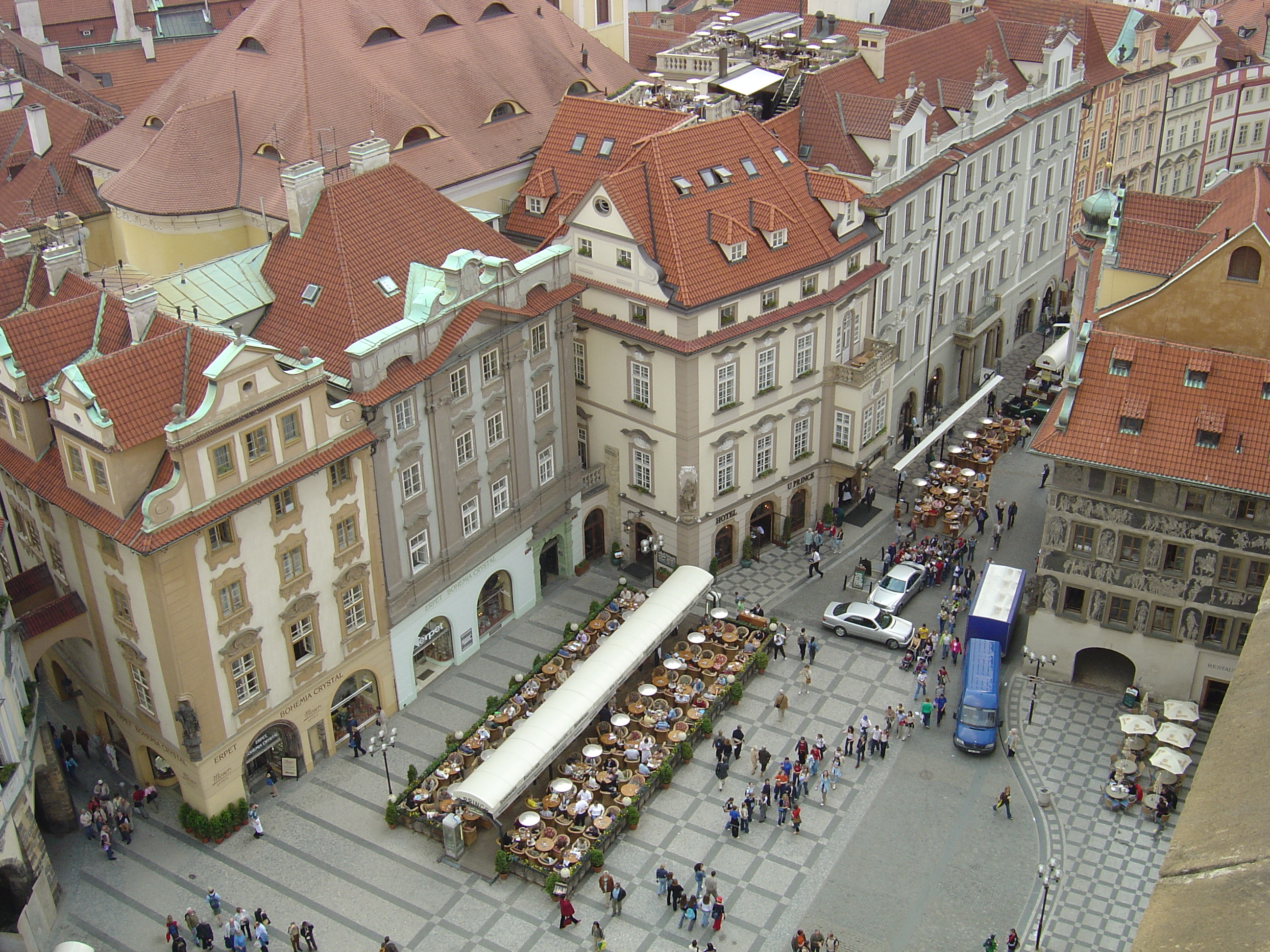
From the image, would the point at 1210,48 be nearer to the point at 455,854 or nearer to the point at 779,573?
the point at 779,573

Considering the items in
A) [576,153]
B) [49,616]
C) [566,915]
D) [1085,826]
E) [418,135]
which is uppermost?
[418,135]

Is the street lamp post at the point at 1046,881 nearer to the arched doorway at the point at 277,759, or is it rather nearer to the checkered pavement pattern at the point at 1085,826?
the checkered pavement pattern at the point at 1085,826

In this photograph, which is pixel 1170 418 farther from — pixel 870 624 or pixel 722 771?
pixel 722 771

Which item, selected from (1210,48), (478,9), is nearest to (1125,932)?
(478,9)

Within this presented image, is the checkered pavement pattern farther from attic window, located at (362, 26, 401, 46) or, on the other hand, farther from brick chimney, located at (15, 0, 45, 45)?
brick chimney, located at (15, 0, 45, 45)

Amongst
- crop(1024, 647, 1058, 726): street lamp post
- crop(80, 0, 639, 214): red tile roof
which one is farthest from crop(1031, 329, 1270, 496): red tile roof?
crop(80, 0, 639, 214): red tile roof

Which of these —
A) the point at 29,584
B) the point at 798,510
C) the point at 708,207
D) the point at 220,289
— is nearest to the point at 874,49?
the point at 708,207
